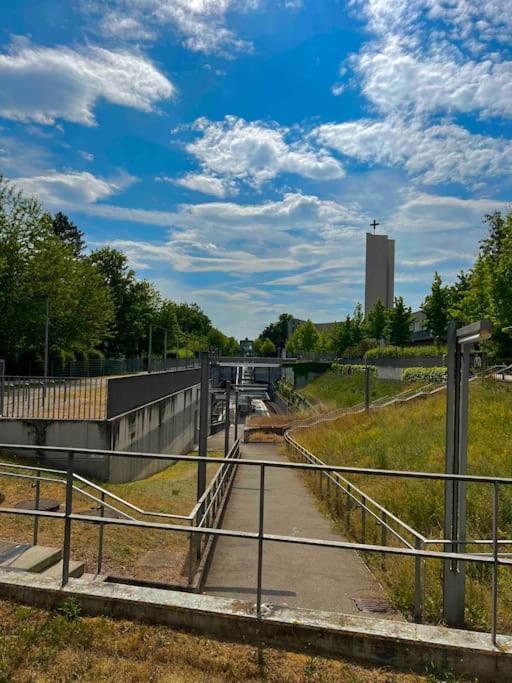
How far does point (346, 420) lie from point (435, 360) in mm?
13249

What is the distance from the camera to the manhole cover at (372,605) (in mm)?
5273

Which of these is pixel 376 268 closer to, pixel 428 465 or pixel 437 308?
pixel 437 308

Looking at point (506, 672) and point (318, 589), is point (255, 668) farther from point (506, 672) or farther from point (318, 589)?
point (318, 589)

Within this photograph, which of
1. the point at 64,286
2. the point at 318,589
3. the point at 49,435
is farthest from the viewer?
the point at 64,286

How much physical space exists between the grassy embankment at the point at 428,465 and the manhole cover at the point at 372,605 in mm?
190

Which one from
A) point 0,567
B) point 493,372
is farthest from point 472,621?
point 493,372

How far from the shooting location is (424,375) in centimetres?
3123

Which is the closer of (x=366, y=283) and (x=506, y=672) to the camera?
(x=506, y=672)

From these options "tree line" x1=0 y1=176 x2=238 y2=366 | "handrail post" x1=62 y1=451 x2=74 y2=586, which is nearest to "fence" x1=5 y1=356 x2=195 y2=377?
"tree line" x1=0 y1=176 x2=238 y2=366

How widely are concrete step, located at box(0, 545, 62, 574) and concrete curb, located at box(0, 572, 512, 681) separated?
462mm

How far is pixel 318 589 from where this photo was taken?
18.4ft

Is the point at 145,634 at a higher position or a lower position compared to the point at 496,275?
lower

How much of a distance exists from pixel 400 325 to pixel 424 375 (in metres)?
19.5

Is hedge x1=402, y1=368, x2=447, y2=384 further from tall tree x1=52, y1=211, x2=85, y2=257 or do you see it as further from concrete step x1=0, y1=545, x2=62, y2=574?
tall tree x1=52, y1=211, x2=85, y2=257
